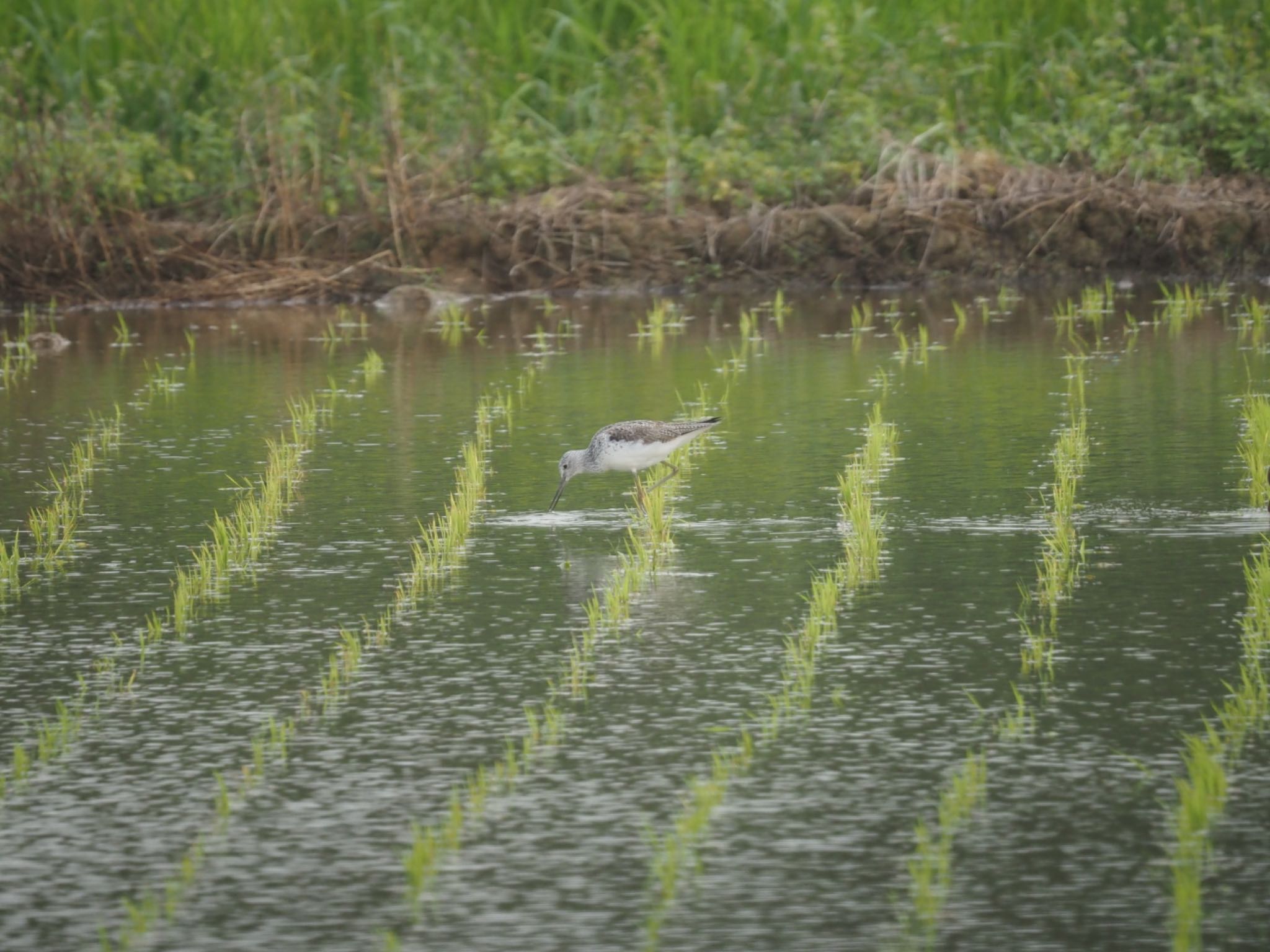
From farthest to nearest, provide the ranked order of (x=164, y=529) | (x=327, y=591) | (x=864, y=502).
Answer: (x=164, y=529) < (x=864, y=502) < (x=327, y=591)

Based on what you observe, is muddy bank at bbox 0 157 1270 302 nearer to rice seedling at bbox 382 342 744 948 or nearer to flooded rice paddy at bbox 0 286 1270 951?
flooded rice paddy at bbox 0 286 1270 951

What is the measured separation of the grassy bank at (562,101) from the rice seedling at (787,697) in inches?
473

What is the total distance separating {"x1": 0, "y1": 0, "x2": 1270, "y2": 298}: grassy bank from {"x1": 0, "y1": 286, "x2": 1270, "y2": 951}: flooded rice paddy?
27.5ft

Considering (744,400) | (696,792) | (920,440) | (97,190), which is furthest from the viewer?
(97,190)

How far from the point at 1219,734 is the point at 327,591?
349 cm

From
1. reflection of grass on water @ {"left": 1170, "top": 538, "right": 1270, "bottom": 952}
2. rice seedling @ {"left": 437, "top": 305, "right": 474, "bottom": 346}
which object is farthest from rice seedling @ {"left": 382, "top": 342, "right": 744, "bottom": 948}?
rice seedling @ {"left": 437, "top": 305, "right": 474, "bottom": 346}

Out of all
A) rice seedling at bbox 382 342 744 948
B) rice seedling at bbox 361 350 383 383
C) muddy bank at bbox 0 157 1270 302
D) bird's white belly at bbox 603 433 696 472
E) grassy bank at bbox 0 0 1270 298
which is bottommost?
rice seedling at bbox 382 342 744 948

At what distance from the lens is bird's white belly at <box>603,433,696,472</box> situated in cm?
1010

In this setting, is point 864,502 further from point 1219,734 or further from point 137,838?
point 137,838

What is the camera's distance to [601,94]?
2433 centimetres

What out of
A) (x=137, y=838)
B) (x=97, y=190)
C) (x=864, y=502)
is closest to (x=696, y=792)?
(x=137, y=838)

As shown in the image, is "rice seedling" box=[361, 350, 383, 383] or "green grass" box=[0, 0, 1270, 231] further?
"green grass" box=[0, 0, 1270, 231]

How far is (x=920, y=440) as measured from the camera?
39.8ft

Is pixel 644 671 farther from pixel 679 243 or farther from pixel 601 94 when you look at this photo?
pixel 601 94
